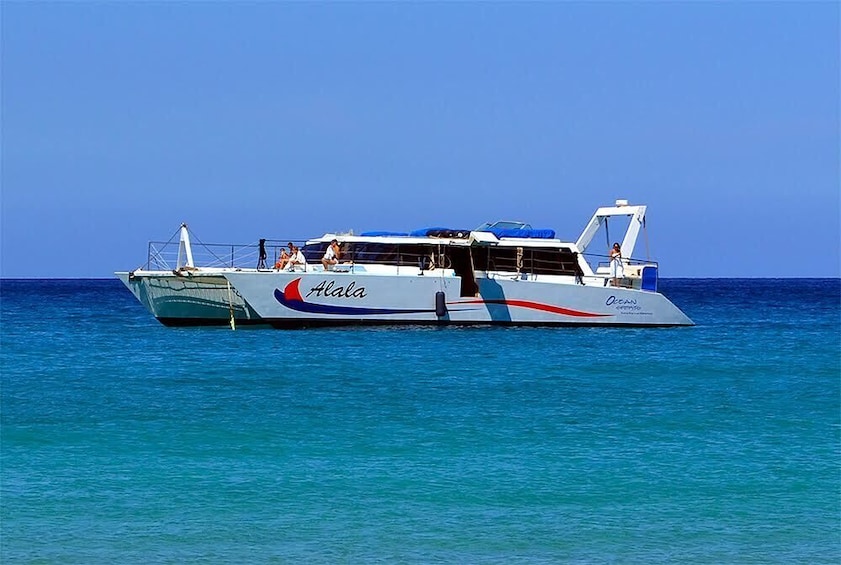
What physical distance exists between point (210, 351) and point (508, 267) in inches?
381

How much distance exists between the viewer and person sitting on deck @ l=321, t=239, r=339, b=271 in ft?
109

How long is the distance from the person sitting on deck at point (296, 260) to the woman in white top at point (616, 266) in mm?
9518

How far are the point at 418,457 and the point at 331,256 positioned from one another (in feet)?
62.7

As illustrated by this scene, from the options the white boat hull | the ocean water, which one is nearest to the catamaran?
the white boat hull

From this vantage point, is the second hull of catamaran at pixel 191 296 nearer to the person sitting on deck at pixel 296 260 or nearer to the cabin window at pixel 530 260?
the person sitting on deck at pixel 296 260

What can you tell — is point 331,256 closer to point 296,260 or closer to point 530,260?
point 296,260

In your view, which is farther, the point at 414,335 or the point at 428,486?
the point at 414,335

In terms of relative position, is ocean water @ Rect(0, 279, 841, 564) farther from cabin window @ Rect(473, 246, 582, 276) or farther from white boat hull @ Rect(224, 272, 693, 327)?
cabin window @ Rect(473, 246, 582, 276)

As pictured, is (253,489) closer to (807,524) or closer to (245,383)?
(807,524)

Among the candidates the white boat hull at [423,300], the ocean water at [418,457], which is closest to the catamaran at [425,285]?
the white boat hull at [423,300]

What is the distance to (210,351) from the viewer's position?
97.5ft

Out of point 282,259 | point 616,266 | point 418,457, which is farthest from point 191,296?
point 418,457

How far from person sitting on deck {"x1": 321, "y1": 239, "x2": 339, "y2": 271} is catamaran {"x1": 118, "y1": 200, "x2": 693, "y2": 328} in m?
0.09

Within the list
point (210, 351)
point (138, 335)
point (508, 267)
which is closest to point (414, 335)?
point (508, 267)
